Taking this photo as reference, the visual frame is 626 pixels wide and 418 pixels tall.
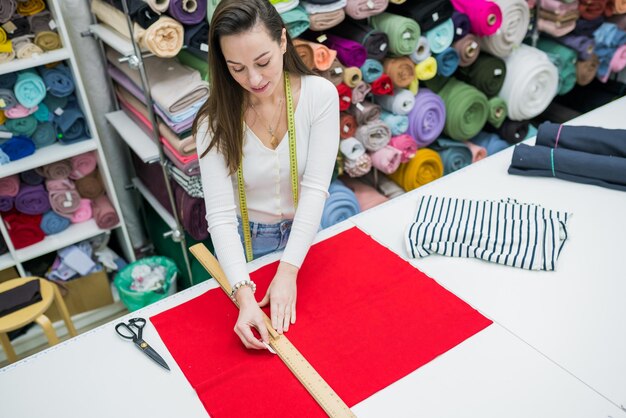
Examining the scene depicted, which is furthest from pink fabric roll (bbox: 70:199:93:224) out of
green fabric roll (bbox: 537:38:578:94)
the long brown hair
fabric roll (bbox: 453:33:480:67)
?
green fabric roll (bbox: 537:38:578:94)

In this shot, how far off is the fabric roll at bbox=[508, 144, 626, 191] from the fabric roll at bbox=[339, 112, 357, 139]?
754mm

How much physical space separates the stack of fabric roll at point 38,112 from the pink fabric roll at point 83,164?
0.09 meters

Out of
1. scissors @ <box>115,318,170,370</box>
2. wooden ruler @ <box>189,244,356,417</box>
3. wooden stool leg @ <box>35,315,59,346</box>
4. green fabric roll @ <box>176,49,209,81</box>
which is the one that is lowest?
wooden stool leg @ <box>35,315,59,346</box>

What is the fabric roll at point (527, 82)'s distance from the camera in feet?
8.59

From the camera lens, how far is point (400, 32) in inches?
87.1

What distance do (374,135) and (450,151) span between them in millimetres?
527

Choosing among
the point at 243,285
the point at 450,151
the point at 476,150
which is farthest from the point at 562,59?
the point at 243,285

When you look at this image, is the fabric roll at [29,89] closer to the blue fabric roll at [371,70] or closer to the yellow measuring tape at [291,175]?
the yellow measuring tape at [291,175]

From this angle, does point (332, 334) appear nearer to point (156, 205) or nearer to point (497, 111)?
point (156, 205)

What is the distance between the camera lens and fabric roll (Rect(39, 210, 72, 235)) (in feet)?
7.39

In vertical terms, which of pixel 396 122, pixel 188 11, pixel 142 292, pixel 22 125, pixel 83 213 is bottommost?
pixel 142 292

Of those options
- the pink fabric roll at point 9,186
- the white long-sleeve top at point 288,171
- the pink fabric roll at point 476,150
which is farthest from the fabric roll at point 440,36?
the pink fabric roll at point 9,186

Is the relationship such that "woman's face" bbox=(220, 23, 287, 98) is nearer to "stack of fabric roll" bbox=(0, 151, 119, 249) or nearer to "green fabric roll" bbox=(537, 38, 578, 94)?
"stack of fabric roll" bbox=(0, 151, 119, 249)

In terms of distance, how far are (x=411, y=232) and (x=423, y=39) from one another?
1.15m
